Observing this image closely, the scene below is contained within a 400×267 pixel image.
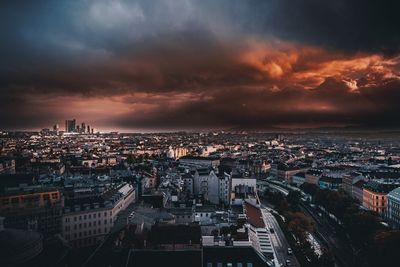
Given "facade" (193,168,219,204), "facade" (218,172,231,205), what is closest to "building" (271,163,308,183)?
"facade" (193,168,219,204)

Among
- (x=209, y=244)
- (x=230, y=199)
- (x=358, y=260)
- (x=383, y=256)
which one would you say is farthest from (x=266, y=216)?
(x=209, y=244)

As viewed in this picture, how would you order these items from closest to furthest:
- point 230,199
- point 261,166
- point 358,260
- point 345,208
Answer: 1. point 358,260
2. point 345,208
3. point 230,199
4. point 261,166

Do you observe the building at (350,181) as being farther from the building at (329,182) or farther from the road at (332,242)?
the road at (332,242)

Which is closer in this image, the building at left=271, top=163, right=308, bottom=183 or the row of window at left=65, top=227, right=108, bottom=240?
the row of window at left=65, top=227, right=108, bottom=240

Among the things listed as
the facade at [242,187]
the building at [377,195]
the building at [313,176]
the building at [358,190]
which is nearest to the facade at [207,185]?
the facade at [242,187]

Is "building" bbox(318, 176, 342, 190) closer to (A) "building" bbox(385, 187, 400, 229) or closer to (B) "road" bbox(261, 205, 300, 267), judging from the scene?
(A) "building" bbox(385, 187, 400, 229)

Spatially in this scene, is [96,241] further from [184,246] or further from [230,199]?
[230,199]
